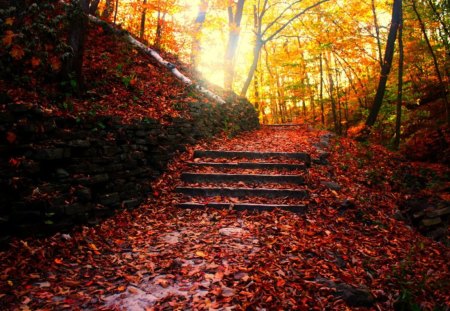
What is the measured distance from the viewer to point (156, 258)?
404cm

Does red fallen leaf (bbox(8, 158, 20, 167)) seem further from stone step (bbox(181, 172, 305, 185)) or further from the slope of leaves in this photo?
stone step (bbox(181, 172, 305, 185))

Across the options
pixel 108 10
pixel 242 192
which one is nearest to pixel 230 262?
pixel 242 192

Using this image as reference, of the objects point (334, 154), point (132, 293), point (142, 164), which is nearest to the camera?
point (132, 293)

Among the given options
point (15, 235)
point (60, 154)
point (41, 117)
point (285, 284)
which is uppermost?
point (41, 117)

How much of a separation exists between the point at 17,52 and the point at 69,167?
209 cm

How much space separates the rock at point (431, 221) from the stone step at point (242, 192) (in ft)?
9.59

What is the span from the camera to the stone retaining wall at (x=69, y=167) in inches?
153

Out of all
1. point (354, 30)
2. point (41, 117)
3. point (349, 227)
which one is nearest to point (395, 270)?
point (349, 227)

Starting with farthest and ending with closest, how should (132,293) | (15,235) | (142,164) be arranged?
(142,164) < (15,235) < (132,293)

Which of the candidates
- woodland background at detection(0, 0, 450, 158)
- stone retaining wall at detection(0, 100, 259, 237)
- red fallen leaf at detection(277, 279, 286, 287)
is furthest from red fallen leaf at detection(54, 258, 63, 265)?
woodland background at detection(0, 0, 450, 158)

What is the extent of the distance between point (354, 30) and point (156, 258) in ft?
52.8

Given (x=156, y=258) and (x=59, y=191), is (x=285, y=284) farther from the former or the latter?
(x=59, y=191)

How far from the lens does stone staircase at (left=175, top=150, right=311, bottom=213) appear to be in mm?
5855

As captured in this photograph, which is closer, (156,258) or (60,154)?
(156,258)
